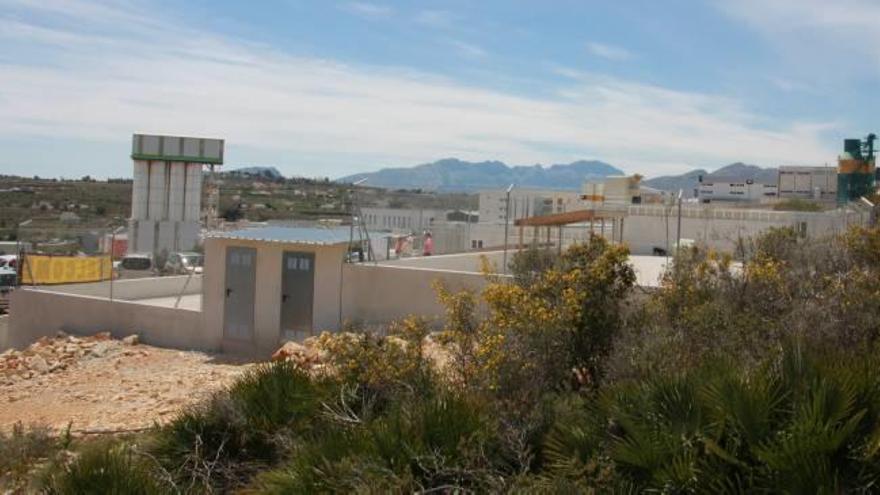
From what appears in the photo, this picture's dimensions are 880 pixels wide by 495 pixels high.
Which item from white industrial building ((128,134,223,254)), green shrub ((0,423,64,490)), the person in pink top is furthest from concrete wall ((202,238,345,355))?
white industrial building ((128,134,223,254))

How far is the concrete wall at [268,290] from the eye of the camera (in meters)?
19.6

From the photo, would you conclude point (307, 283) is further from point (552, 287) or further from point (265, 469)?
point (265, 469)

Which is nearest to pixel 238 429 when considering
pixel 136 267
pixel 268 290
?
pixel 268 290

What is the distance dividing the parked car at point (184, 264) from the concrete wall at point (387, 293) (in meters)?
9.27

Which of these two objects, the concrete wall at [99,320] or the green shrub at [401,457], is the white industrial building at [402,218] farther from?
the green shrub at [401,457]

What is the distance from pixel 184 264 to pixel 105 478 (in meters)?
22.8

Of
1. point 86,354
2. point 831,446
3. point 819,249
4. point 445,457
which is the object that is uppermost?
point 819,249

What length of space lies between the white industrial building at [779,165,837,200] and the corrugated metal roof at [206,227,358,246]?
44042mm

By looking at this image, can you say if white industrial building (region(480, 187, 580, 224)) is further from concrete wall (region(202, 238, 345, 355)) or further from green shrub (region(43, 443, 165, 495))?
green shrub (region(43, 443, 165, 495))

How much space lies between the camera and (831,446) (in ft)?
18.5

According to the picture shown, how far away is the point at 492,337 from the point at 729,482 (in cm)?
346

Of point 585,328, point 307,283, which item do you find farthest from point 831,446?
point 307,283

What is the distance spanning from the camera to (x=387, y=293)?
19406mm

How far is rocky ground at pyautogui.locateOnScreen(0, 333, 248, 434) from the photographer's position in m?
14.0
